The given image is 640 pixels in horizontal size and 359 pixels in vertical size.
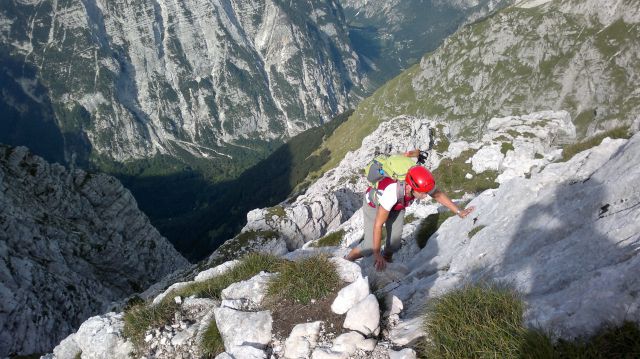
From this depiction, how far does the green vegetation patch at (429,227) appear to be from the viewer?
84.2 ft

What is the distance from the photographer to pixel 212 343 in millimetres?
10750

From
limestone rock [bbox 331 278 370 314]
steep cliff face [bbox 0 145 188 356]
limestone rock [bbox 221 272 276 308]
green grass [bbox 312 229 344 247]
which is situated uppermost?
steep cliff face [bbox 0 145 188 356]

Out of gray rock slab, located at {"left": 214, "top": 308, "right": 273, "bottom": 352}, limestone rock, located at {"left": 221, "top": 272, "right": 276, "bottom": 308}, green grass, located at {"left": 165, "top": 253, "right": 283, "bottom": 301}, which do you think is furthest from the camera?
green grass, located at {"left": 165, "top": 253, "right": 283, "bottom": 301}

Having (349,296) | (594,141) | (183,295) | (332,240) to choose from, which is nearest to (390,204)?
(349,296)

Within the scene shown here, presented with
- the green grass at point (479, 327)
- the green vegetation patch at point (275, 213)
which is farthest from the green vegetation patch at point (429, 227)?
the green vegetation patch at point (275, 213)

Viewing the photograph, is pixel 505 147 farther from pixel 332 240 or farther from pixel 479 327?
pixel 479 327

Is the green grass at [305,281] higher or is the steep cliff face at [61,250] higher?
the steep cliff face at [61,250]

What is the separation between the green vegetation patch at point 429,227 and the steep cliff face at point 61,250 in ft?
168

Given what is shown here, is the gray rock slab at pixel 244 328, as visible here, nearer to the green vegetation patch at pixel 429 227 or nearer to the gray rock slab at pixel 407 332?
the gray rock slab at pixel 407 332

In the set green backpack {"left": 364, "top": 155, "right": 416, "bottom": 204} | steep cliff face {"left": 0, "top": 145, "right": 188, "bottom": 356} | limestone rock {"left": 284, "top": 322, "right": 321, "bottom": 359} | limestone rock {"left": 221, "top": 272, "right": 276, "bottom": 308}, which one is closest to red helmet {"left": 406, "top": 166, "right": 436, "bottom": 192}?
green backpack {"left": 364, "top": 155, "right": 416, "bottom": 204}

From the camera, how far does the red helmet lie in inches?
458

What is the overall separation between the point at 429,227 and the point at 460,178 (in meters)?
30.3

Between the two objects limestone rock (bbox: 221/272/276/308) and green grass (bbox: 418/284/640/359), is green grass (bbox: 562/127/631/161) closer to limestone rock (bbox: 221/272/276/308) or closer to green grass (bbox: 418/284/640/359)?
green grass (bbox: 418/284/640/359)

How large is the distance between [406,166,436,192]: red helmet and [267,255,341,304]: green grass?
3349 millimetres
